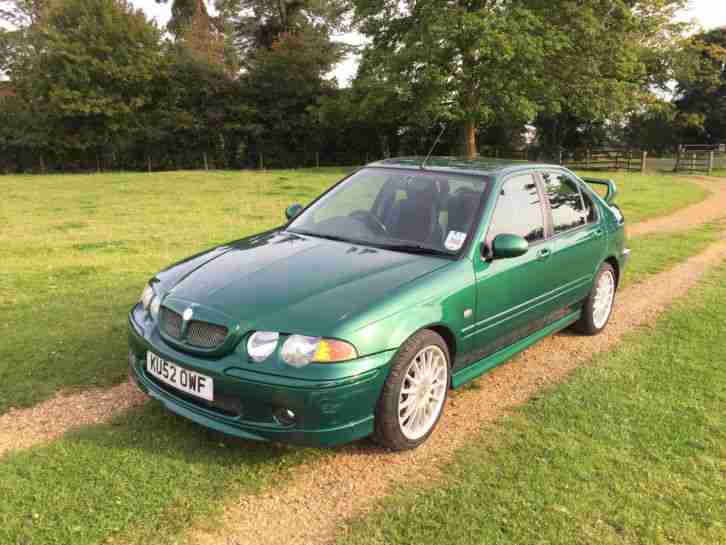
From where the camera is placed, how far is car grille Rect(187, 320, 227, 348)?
312 cm

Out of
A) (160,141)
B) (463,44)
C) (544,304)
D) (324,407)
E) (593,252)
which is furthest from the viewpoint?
(160,141)

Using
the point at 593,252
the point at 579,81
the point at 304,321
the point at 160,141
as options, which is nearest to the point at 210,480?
the point at 304,321

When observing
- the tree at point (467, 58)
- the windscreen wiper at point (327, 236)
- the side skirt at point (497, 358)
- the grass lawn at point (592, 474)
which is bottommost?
the grass lawn at point (592, 474)

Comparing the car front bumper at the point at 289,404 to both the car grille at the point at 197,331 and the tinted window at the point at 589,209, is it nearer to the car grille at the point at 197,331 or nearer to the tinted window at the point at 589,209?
the car grille at the point at 197,331

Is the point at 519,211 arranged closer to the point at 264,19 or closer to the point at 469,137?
the point at 469,137

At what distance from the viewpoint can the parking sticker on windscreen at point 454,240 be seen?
3.82 meters

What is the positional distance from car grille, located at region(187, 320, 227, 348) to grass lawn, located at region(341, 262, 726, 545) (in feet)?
3.86

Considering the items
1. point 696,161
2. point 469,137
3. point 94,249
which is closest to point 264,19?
point 469,137

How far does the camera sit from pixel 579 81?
80.3 ft

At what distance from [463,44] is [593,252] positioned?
19.1 m

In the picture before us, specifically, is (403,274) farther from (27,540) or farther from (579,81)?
(579,81)

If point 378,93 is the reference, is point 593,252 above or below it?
below

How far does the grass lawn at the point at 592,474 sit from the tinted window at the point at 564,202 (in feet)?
3.93

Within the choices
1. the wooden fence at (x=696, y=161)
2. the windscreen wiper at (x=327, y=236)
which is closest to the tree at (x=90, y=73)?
the wooden fence at (x=696, y=161)
